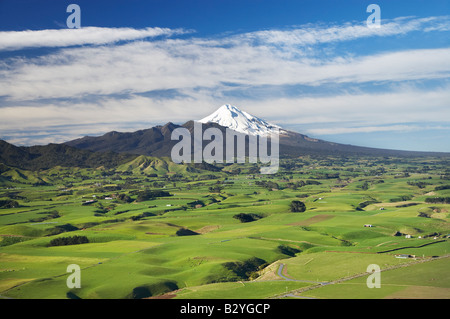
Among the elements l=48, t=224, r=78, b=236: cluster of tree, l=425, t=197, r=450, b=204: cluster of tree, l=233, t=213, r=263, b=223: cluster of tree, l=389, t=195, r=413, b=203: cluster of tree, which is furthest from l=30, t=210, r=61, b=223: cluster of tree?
l=425, t=197, r=450, b=204: cluster of tree

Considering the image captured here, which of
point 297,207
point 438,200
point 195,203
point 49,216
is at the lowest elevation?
point 49,216

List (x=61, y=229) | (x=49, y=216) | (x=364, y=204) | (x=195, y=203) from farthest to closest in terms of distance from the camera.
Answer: (x=195, y=203) < (x=364, y=204) < (x=49, y=216) < (x=61, y=229)

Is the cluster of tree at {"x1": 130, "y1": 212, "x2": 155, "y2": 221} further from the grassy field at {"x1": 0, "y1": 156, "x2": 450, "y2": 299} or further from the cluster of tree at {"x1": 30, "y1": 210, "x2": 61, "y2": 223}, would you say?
the cluster of tree at {"x1": 30, "y1": 210, "x2": 61, "y2": 223}

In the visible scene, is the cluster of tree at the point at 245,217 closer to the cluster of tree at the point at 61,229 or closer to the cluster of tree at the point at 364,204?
the cluster of tree at the point at 364,204

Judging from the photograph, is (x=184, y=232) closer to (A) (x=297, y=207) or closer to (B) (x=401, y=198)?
(A) (x=297, y=207)

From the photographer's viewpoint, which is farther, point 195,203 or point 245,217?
point 195,203

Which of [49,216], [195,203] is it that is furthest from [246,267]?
[195,203]

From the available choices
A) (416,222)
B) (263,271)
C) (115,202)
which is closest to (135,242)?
(263,271)

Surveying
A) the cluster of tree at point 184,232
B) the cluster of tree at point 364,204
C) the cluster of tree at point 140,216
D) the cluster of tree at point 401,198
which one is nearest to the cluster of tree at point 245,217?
the cluster of tree at point 184,232
